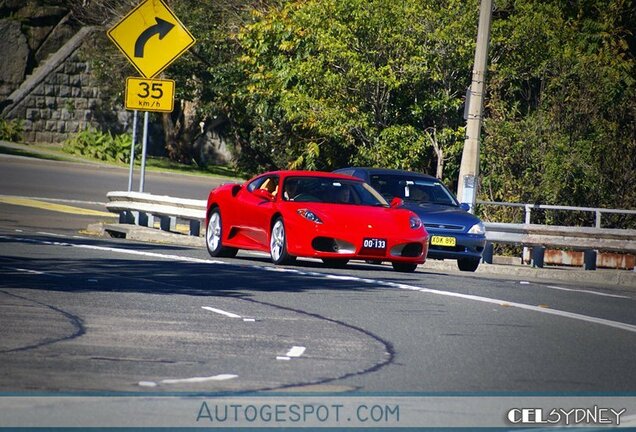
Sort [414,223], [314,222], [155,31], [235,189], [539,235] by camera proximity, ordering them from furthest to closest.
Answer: [155,31]
[539,235]
[235,189]
[414,223]
[314,222]

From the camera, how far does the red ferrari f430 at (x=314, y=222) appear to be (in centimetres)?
1864

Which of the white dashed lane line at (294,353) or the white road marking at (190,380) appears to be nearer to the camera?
the white road marking at (190,380)

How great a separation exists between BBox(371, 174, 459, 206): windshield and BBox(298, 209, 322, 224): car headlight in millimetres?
4131

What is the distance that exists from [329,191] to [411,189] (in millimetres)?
3330

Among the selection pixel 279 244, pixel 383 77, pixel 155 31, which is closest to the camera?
pixel 279 244

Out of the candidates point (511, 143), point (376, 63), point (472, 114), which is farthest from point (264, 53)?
point (472, 114)

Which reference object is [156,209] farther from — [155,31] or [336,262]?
[336,262]

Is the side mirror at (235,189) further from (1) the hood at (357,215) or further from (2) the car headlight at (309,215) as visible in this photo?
(2) the car headlight at (309,215)

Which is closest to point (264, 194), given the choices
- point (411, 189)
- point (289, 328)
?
point (411, 189)

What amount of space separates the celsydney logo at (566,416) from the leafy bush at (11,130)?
43.8m

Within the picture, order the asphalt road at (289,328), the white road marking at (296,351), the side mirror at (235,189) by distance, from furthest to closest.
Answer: the side mirror at (235,189) < the white road marking at (296,351) < the asphalt road at (289,328)

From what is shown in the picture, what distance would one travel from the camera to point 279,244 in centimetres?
1900

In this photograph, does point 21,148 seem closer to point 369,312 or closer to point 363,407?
point 369,312

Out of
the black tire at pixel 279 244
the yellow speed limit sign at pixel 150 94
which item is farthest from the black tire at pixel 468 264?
the yellow speed limit sign at pixel 150 94
